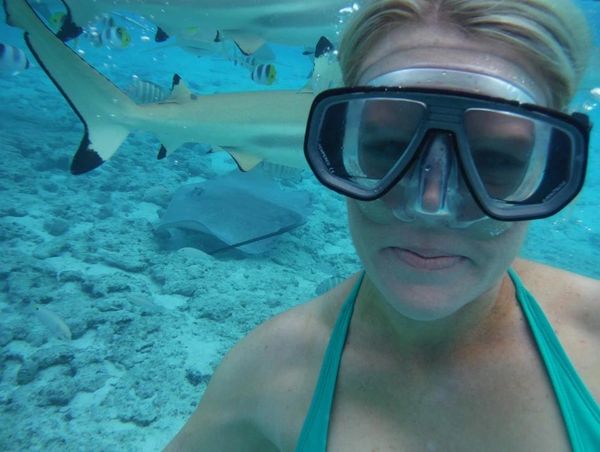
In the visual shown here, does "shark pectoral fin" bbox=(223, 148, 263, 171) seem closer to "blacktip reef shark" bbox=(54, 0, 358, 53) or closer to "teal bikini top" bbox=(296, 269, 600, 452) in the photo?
"blacktip reef shark" bbox=(54, 0, 358, 53)

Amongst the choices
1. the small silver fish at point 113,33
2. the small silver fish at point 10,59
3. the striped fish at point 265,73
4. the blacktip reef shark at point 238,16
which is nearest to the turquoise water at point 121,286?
the small silver fish at point 10,59

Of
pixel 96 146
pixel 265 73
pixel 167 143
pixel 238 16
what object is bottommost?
pixel 96 146

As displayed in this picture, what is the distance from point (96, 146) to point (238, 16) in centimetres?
324

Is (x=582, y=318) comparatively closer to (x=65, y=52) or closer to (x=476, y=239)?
(x=476, y=239)

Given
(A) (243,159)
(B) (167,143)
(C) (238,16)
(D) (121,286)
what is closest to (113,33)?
(C) (238,16)

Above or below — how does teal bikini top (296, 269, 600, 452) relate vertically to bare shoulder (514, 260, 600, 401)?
below

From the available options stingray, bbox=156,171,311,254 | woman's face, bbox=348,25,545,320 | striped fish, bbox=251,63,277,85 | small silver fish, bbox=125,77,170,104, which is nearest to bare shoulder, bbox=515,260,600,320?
woman's face, bbox=348,25,545,320

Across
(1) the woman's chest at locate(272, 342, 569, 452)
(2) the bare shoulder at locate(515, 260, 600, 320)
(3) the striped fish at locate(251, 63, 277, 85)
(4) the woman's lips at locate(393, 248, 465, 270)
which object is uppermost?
(3) the striped fish at locate(251, 63, 277, 85)

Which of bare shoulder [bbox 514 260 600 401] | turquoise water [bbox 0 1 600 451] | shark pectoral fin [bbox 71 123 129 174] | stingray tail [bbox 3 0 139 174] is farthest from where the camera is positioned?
shark pectoral fin [bbox 71 123 129 174]

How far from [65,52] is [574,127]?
4.63 metres

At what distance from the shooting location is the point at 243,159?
212 inches

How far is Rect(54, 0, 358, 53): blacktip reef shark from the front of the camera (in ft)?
21.0

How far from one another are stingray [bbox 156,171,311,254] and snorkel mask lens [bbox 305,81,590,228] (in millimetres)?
5470

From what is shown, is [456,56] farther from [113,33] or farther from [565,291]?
[113,33]
